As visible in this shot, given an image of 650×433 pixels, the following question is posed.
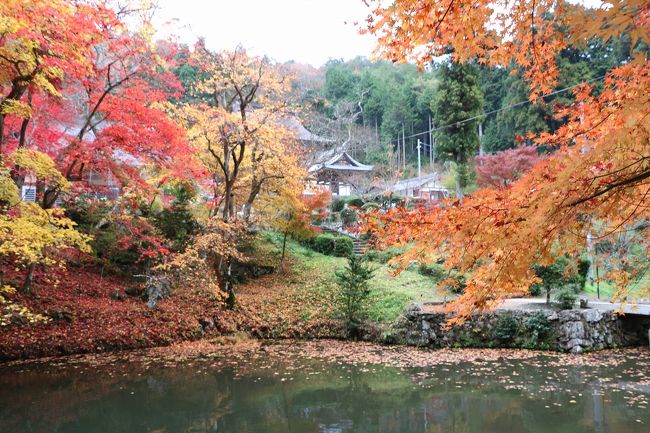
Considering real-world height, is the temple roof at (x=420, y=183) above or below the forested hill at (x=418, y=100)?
below

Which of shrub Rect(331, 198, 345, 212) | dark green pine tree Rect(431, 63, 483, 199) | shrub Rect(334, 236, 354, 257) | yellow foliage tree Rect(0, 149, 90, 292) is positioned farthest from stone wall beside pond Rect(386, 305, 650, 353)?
shrub Rect(331, 198, 345, 212)

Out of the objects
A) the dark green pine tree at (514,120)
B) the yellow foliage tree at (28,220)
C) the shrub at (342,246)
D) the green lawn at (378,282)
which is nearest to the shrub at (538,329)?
the green lawn at (378,282)

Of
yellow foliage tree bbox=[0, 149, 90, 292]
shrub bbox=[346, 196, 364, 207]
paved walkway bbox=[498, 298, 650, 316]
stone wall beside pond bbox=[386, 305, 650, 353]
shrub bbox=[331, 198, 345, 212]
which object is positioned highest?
shrub bbox=[346, 196, 364, 207]

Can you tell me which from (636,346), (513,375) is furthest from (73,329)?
(636,346)

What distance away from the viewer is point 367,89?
34.9 metres

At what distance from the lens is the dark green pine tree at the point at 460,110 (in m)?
17.9

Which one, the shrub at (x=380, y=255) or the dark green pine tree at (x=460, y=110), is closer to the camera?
the shrub at (x=380, y=255)

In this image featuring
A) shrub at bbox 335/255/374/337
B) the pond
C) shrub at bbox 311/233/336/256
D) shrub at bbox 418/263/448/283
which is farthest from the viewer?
shrub at bbox 311/233/336/256

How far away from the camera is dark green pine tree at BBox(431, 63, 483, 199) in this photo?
704 inches

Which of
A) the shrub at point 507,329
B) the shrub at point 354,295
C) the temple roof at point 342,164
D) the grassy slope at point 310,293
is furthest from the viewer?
the temple roof at point 342,164

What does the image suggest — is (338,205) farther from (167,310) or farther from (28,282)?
(28,282)

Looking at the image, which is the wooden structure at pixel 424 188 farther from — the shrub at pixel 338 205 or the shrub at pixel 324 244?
the shrub at pixel 324 244

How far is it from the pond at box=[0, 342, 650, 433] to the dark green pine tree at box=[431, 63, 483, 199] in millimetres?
10457

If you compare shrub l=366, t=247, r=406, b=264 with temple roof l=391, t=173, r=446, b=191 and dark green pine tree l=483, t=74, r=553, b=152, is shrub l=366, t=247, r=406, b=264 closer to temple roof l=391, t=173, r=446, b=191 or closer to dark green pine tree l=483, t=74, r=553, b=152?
dark green pine tree l=483, t=74, r=553, b=152
